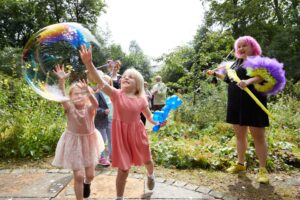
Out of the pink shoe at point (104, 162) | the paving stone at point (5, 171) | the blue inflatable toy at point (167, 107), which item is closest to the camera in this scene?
the blue inflatable toy at point (167, 107)

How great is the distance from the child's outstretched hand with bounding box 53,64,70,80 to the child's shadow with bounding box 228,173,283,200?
2.45 m

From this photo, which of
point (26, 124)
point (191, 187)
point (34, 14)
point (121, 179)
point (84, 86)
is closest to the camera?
point (84, 86)

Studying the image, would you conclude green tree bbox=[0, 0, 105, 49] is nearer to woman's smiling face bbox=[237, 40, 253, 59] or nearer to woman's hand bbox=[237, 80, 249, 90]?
woman's smiling face bbox=[237, 40, 253, 59]

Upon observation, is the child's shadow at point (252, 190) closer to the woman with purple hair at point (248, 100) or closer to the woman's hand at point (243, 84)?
the woman with purple hair at point (248, 100)

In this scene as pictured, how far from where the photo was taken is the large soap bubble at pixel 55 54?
3117 millimetres

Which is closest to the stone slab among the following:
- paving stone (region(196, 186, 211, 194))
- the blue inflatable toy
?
the blue inflatable toy

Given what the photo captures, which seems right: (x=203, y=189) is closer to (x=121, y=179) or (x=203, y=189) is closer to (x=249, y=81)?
(x=121, y=179)

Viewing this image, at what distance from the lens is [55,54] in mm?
3201

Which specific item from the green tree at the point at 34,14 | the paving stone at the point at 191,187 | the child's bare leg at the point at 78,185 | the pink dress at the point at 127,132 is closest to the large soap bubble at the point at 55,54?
the pink dress at the point at 127,132

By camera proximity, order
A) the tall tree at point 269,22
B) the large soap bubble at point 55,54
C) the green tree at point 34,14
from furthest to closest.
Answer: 1. the green tree at point 34,14
2. the tall tree at point 269,22
3. the large soap bubble at point 55,54

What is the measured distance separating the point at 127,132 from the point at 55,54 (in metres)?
1.09

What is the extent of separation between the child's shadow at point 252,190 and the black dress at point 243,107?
804 millimetres

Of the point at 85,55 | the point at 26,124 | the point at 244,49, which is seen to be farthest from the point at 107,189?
the point at 244,49

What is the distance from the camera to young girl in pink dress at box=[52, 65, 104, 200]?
128 inches
